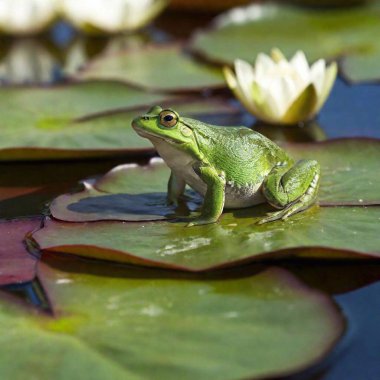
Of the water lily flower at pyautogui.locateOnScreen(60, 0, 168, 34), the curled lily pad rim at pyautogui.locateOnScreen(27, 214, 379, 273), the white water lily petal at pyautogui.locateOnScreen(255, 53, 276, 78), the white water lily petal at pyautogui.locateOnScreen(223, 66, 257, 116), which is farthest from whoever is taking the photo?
the water lily flower at pyautogui.locateOnScreen(60, 0, 168, 34)

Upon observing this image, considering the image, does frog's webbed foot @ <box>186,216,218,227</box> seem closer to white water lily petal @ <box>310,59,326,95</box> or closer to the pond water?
the pond water

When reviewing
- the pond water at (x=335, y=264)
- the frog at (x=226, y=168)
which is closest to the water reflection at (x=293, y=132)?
the pond water at (x=335, y=264)

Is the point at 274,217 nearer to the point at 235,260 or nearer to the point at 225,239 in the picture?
the point at 225,239

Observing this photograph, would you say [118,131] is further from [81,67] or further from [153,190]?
[81,67]

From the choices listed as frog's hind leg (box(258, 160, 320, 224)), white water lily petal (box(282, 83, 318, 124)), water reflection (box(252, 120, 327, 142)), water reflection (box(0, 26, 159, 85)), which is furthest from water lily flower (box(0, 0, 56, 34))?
frog's hind leg (box(258, 160, 320, 224))

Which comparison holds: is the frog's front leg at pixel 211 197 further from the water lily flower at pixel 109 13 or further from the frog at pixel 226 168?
the water lily flower at pixel 109 13

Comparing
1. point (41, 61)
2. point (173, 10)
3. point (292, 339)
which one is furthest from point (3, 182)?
point (173, 10)

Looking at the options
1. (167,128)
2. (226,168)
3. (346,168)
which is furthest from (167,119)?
(346,168)
